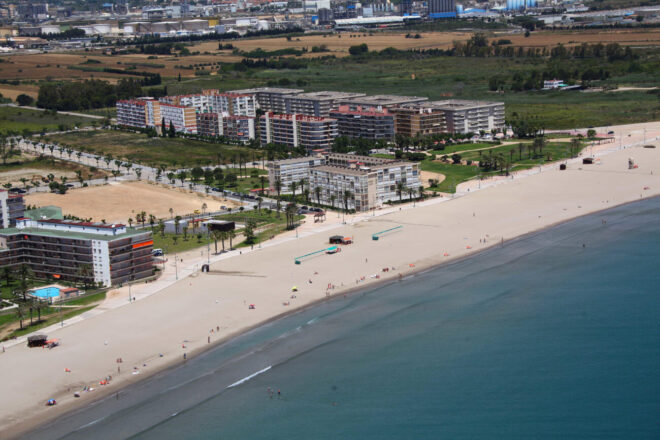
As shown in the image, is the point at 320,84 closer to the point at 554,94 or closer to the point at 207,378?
the point at 554,94

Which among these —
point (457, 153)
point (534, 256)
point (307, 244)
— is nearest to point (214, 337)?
point (307, 244)

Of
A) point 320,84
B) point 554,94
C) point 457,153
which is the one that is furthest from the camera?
point 320,84

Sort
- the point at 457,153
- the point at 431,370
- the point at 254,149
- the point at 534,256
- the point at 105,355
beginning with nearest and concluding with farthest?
the point at 431,370 < the point at 105,355 < the point at 534,256 < the point at 457,153 < the point at 254,149

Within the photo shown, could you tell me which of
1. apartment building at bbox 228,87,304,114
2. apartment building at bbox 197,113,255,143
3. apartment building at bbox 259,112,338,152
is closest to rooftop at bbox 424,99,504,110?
apartment building at bbox 259,112,338,152

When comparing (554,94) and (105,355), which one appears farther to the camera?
(554,94)

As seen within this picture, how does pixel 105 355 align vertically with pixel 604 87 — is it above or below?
below

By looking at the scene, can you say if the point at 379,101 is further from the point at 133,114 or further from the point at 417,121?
the point at 133,114

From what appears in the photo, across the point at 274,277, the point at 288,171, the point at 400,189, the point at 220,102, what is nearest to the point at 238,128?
the point at 220,102
